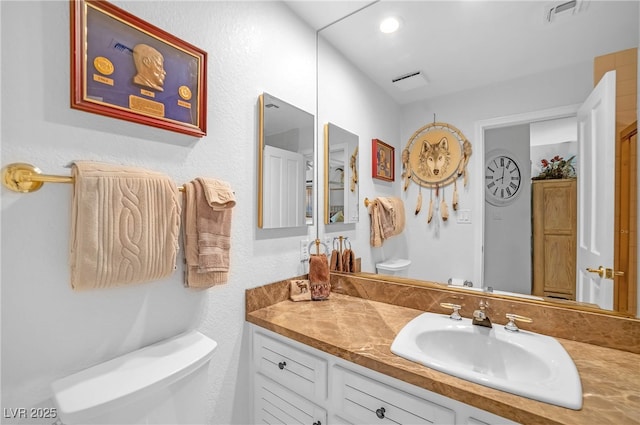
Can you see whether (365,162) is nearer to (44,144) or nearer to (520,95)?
(520,95)

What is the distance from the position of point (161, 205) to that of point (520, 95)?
1442 millimetres

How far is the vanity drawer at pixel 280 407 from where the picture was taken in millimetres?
1073

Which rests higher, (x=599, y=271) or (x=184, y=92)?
(x=184, y=92)

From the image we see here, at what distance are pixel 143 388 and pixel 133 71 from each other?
3.22 ft

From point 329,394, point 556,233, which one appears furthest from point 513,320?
point 329,394

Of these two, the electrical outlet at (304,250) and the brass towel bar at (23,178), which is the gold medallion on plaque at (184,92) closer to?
the brass towel bar at (23,178)

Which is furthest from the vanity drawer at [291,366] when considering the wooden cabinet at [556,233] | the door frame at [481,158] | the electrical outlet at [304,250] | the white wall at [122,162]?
the wooden cabinet at [556,233]

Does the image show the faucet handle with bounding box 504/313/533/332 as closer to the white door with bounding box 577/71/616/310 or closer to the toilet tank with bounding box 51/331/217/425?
the white door with bounding box 577/71/616/310

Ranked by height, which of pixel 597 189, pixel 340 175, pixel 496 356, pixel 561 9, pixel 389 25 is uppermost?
pixel 389 25

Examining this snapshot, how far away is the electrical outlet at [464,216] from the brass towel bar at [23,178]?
1444mm

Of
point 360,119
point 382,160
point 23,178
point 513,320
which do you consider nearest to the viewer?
point 23,178

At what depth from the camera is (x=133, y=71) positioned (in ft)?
3.05

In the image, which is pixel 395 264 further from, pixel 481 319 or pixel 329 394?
pixel 329 394

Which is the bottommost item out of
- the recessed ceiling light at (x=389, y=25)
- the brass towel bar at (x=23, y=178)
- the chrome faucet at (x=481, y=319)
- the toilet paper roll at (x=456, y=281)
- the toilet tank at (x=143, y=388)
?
the toilet tank at (x=143, y=388)
